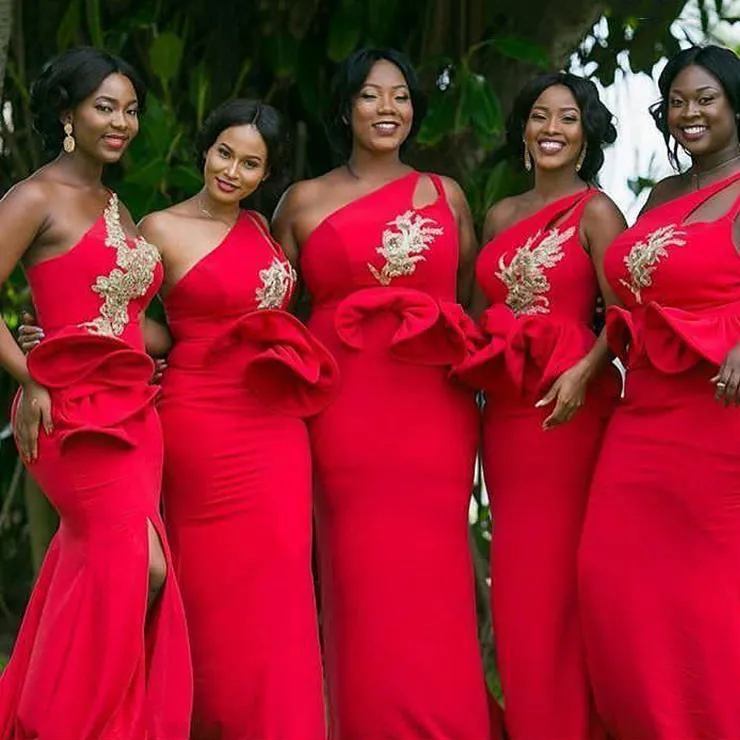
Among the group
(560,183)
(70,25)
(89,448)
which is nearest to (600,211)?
(560,183)

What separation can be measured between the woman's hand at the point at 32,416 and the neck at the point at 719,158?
75.1 inches

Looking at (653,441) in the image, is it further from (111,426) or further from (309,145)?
(309,145)

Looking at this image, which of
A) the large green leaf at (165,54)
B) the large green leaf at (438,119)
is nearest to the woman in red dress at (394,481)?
the large green leaf at (438,119)

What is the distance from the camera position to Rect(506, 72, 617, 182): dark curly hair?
4.95 m

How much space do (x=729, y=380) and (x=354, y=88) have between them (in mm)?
1482

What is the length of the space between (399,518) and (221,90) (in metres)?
2.31

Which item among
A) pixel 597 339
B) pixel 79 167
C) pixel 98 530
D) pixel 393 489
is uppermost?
pixel 79 167

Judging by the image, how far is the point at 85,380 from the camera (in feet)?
14.5

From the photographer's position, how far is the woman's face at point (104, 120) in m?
4.55

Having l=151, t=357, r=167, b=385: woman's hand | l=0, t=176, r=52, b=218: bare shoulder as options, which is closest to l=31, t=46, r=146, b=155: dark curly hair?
l=0, t=176, r=52, b=218: bare shoulder

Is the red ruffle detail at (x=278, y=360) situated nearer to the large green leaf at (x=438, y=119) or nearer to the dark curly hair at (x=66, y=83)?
the dark curly hair at (x=66, y=83)

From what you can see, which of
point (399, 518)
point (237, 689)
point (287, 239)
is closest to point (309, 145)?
point (287, 239)

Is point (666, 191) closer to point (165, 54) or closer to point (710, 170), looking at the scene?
point (710, 170)

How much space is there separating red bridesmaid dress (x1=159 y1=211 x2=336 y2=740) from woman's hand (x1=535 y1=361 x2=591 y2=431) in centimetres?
64
